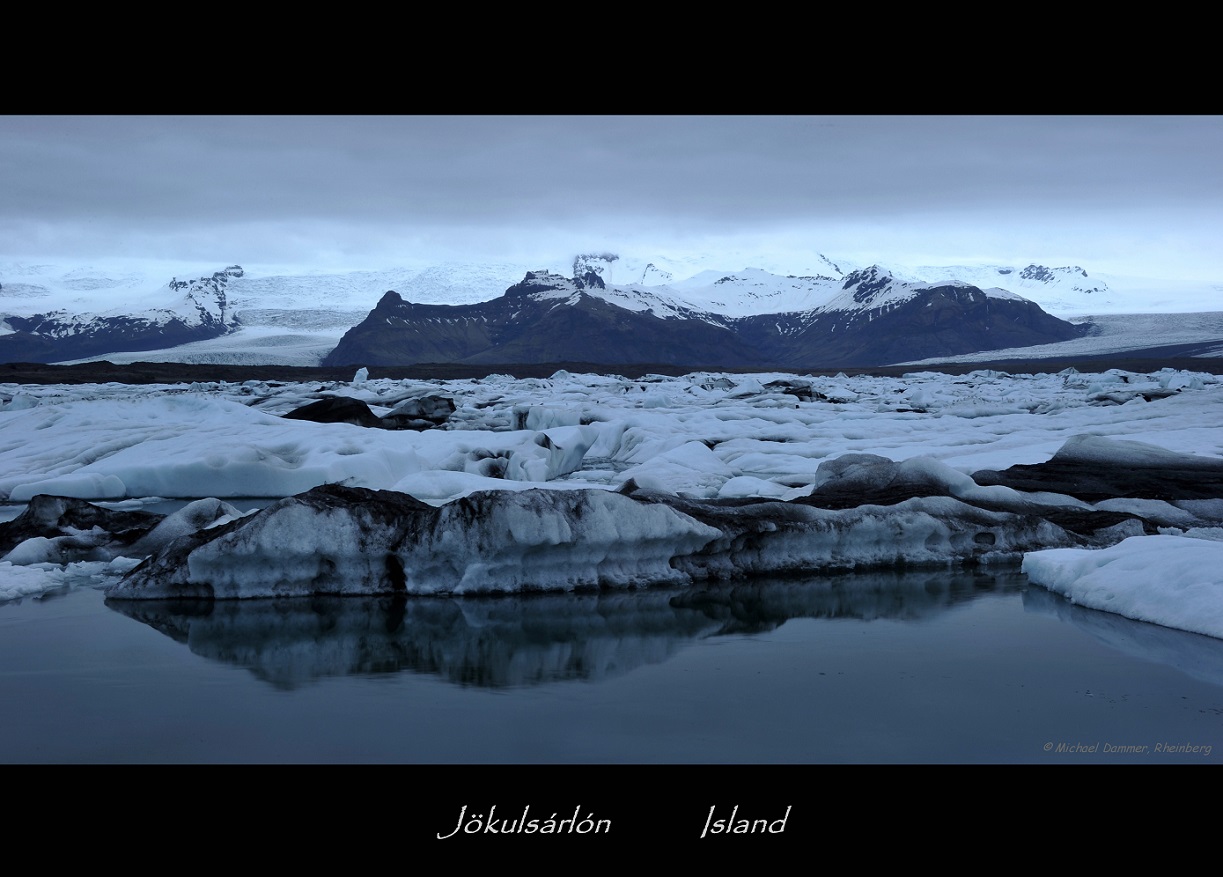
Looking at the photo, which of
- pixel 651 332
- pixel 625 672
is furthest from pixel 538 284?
pixel 625 672

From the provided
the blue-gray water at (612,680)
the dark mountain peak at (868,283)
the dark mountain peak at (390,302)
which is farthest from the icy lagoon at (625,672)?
the dark mountain peak at (868,283)

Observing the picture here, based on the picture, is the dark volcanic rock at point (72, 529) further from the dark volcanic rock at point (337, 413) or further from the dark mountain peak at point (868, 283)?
the dark mountain peak at point (868, 283)

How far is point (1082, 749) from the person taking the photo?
4.26 metres

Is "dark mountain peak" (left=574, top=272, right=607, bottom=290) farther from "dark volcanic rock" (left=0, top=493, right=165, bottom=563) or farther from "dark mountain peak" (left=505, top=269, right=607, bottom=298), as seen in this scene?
"dark volcanic rock" (left=0, top=493, right=165, bottom=563)

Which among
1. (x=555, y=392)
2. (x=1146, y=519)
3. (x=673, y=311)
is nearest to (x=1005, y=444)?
(x=1146, y=519)

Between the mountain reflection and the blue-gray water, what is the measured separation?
0.02 meters

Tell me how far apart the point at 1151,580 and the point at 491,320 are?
430 feet

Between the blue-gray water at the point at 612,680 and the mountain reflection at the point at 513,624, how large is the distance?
0.07ft

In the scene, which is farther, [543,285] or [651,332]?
[543,285]

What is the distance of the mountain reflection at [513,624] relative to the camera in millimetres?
5617

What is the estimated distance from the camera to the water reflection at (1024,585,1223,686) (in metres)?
5.44

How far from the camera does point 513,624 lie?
646cm

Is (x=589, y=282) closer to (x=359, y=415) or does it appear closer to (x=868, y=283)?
(x=868, y=283)
